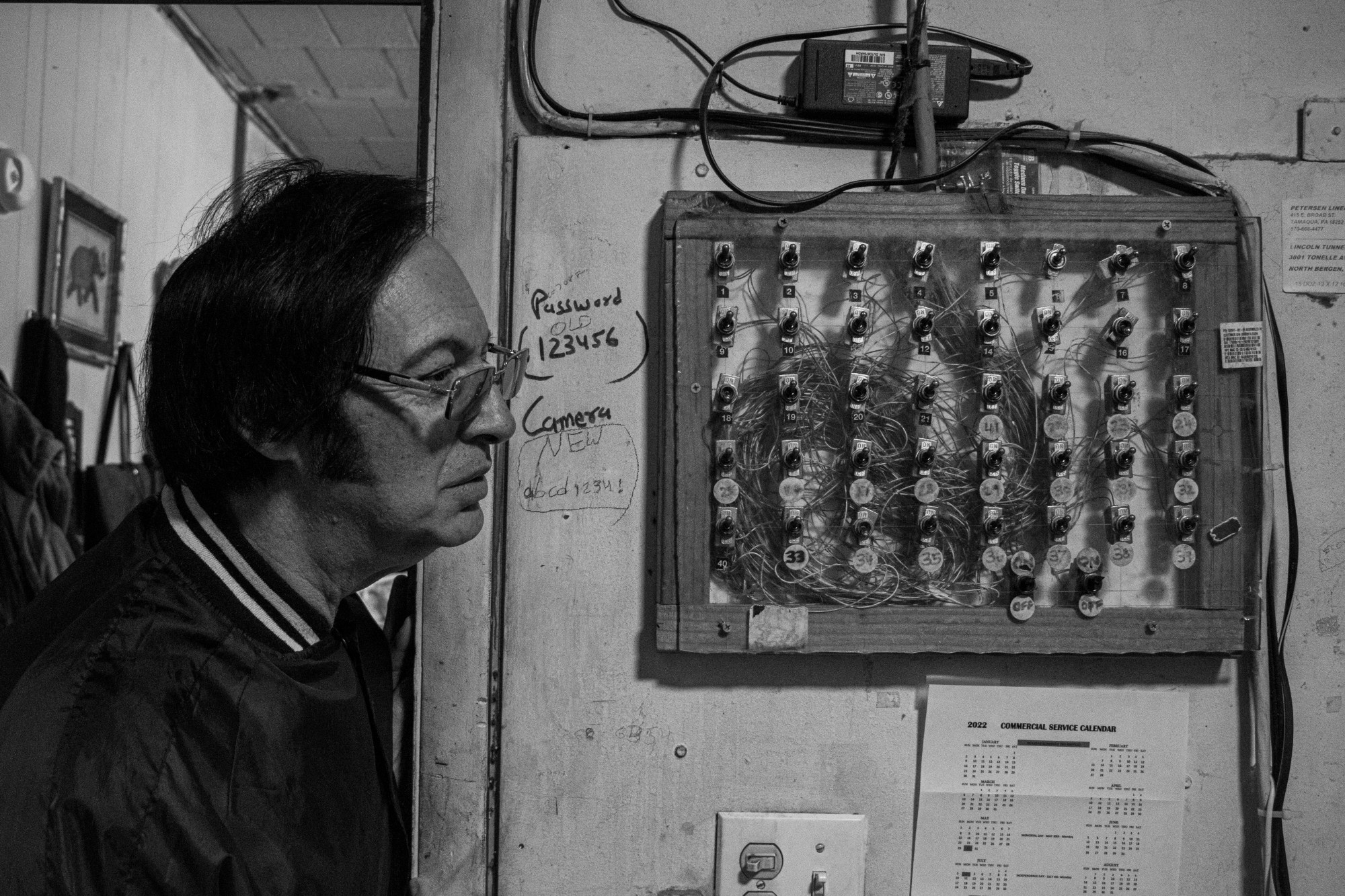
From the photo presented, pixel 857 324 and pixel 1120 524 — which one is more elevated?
pixel 857 324

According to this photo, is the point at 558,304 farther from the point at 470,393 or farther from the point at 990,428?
the point at 990,428

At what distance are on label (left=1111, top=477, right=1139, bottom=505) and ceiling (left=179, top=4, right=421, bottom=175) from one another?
97.4 inches

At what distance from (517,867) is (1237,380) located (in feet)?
3.63

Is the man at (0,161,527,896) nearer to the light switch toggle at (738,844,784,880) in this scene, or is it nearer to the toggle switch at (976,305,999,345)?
the light switch toggle at (738,844,784,880)

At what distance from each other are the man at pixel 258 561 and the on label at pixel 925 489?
511 mm

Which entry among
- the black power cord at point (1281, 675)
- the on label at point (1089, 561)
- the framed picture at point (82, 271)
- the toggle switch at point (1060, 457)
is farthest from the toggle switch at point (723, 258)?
the framed picture at point (82, 271)

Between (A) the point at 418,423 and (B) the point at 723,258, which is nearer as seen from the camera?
(A) the point at 418,423

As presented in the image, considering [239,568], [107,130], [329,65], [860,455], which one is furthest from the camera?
[329,65]

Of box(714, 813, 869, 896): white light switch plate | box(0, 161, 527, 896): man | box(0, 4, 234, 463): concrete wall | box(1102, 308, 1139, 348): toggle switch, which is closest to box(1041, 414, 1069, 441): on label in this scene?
box(1102, 308, 1139, 348): toggle switch

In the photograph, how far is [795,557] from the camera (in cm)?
124

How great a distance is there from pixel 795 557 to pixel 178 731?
69 cm

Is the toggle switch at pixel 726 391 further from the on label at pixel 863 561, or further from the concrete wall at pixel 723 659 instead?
the on label at pixel 863 561

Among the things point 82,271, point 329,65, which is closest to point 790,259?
point 82,271

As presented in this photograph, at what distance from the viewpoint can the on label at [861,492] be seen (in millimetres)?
1241
